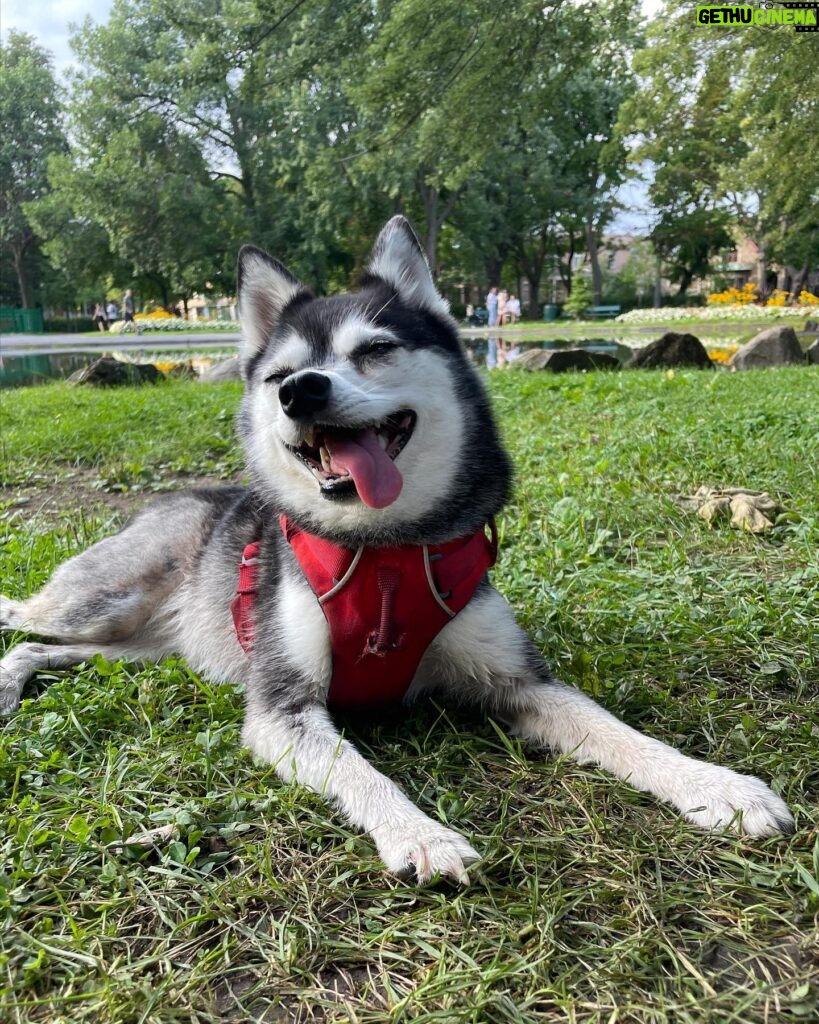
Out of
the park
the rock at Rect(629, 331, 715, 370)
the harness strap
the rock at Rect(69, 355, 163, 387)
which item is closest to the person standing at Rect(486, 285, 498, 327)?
the rock at Rect(629, 331, 715, 370)

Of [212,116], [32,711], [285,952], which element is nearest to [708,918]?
[285,952]

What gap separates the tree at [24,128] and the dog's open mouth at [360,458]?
2290 inches

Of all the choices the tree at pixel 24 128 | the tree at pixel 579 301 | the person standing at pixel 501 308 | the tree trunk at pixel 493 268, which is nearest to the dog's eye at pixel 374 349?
the person standing at pixel 501 308

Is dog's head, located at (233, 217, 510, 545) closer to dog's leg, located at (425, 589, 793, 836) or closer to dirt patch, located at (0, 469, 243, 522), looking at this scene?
dog's leg, located at (425, 589, 793, 836)

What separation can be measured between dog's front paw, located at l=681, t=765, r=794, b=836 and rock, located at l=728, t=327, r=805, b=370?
1283cm

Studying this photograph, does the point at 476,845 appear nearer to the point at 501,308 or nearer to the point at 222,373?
the point at 222,373

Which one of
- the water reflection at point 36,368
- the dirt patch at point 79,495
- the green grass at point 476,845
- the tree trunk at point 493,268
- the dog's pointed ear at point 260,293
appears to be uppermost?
the tree trunk at point 493,268

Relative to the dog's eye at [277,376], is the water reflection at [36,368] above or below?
below

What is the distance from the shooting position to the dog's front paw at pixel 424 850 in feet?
5.74

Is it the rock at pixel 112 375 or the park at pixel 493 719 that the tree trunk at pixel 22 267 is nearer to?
the rock at pixel 112 375

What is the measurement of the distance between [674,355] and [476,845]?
1261 centimetres

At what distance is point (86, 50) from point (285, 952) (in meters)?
47.4

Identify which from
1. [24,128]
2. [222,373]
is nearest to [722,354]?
[222,373]

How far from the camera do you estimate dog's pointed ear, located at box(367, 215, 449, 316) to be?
2.93 metres
